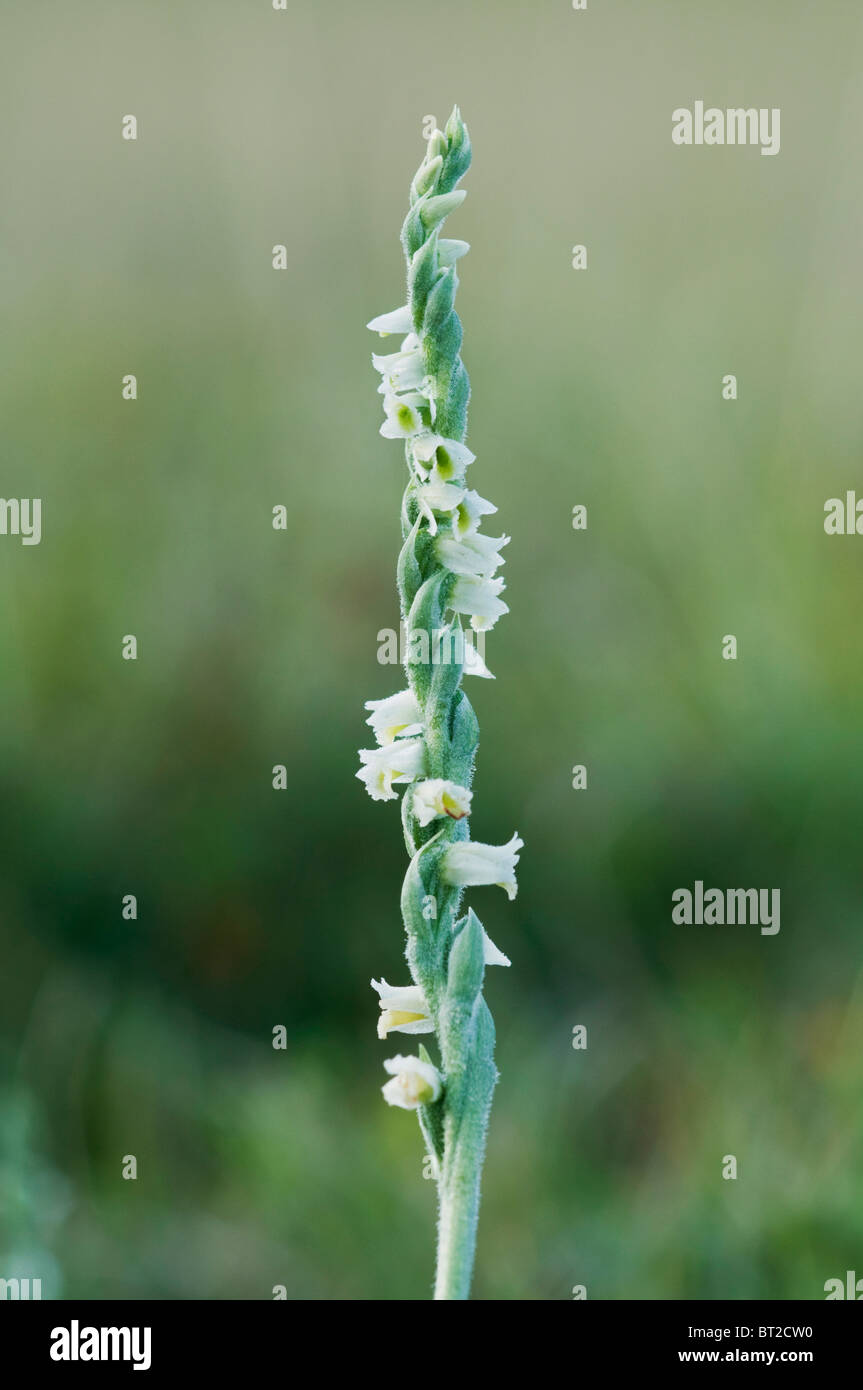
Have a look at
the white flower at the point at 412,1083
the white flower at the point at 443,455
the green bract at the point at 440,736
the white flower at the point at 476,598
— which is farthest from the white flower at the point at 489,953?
the white flower at the point at 443,455

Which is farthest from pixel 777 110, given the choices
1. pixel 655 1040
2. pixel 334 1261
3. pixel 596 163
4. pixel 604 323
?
pixel 334 1261

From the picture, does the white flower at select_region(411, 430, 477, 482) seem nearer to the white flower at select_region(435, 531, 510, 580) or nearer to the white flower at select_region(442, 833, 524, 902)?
the white flower at select_region(435, 531, 510, 580)

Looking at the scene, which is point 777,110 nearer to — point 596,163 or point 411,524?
point 596,163

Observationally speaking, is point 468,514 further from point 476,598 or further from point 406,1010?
point 406,1010

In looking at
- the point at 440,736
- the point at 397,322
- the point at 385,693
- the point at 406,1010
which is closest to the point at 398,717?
the point at 440,736

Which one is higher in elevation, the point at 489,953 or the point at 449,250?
the point at 449,250

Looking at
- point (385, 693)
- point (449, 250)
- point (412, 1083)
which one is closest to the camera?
point (412, 1083)

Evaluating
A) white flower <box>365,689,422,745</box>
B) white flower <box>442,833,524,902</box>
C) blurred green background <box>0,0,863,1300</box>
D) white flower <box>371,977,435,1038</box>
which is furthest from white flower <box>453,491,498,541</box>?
blurred green background <box>0,0,863,1300</box>
